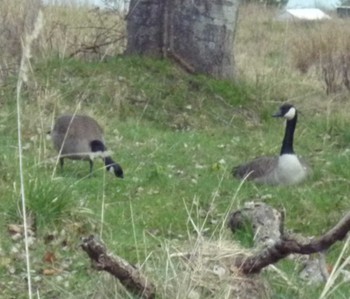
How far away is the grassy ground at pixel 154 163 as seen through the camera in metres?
6.27

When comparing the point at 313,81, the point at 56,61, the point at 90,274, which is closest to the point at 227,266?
the point at 90,274

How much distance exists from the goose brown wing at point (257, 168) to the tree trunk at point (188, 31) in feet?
11.8

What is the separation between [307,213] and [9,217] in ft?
7.78

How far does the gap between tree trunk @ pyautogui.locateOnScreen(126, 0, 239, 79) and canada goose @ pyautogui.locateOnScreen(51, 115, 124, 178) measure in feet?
12.1

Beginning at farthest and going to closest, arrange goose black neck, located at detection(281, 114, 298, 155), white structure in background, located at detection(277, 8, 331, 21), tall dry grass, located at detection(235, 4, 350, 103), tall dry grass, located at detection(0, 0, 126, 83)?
white structure in background, located at detection(277, 8, 331, 21) → tall dry grass, located at detection(235, 4, 350, 103) → tall dry grass, located at detection(0, 0, 126, 83) → goose black neck, located at detection(281, 114, 298, 155)

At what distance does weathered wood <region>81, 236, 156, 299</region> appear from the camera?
480cm

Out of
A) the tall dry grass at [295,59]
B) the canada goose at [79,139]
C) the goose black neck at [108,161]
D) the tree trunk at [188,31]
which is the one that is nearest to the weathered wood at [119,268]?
the goose black neck at [108,161]

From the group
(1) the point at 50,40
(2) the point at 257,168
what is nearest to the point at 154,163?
(2) the point at 257,168

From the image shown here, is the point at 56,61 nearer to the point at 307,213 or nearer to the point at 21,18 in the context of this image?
the point at 21,18

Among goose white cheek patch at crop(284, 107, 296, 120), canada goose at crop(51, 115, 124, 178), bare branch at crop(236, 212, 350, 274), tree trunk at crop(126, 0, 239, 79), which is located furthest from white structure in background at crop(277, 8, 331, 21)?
bare branch at crop(236, 212, 350, 274)

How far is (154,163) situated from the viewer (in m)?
9.53

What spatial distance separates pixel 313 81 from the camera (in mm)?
14992

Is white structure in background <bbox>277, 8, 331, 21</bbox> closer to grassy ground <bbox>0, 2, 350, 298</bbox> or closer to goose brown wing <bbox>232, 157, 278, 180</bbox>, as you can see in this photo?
grassy ground <bbox>0, 2, 350, 298</bbox>

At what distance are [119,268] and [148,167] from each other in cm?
452
